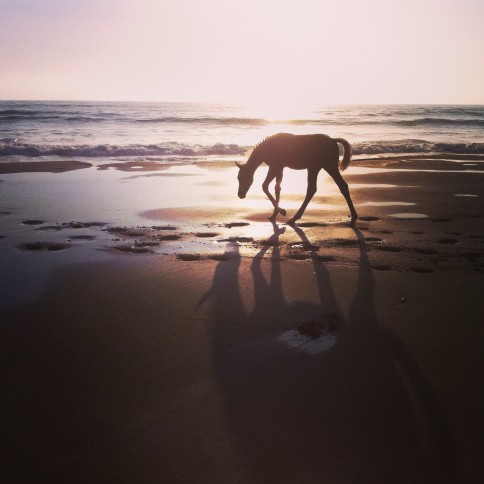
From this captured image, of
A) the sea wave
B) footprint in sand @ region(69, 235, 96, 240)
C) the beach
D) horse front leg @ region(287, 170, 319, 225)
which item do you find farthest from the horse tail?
the sea wave

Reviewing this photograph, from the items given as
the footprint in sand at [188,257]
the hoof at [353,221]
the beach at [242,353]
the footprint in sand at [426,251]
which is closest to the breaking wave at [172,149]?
the beach at [242,353]

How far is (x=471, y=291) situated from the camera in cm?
514

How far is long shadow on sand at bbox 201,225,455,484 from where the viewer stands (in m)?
2.59

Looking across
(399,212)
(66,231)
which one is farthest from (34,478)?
(399,212)

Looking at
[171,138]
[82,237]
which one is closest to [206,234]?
[82,237]

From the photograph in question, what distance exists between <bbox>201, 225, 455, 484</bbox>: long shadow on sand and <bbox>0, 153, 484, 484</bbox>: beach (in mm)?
12

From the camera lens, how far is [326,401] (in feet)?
10.4

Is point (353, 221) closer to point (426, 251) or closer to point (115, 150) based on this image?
point (426, 251)

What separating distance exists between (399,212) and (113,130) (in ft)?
107

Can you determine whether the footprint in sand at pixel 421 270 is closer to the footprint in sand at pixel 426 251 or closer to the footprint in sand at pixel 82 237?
the footprint in sand at pixel 426 251

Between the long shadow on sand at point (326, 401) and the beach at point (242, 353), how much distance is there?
0.04ft

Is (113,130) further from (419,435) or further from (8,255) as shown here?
(419,435)

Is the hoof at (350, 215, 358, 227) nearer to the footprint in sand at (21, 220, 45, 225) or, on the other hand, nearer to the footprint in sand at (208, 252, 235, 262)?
the footprint in sand at (208, 252, 235, 262)

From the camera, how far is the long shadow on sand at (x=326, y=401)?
102 inches
